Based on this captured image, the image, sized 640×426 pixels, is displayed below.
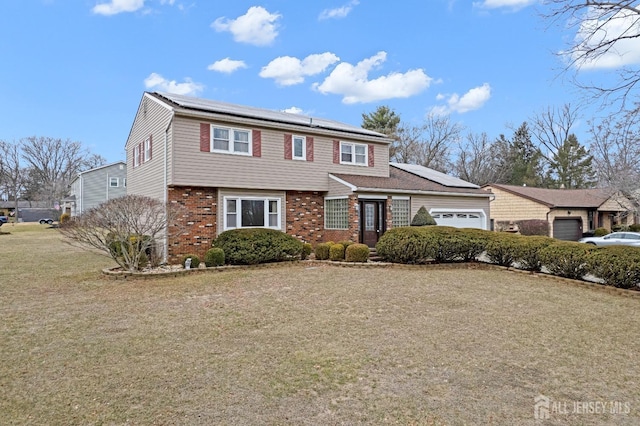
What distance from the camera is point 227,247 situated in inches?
Answer: 483

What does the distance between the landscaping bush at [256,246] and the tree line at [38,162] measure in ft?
189

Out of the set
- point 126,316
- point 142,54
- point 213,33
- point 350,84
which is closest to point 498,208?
point 350,84

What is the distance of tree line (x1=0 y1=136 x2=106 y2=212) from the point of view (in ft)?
195

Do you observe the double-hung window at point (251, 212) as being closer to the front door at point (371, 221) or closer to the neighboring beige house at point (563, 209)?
the front door at point (371, 221)

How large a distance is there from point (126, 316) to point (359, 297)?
4.46 m

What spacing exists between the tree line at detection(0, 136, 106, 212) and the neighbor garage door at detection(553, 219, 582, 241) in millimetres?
62836

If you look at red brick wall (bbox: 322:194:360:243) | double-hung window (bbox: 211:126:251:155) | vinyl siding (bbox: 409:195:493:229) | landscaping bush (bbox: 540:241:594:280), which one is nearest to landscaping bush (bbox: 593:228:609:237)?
vinyl siding (bbox: 409:195:493:229)

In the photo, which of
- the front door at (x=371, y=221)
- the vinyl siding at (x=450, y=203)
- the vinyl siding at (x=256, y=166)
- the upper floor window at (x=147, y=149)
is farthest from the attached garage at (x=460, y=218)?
the upper floor window at (x=147, y=149)

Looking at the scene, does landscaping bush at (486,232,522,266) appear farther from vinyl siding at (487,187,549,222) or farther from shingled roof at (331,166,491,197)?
vinyl siding at (487,187,549,222)

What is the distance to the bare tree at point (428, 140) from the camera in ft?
135

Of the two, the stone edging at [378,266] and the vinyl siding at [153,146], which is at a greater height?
the vinyl siding at [153,146]

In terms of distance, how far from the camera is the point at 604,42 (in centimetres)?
804

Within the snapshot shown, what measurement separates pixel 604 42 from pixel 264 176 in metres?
10.4

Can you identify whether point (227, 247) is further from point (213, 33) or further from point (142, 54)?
point (142, 54)
